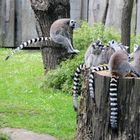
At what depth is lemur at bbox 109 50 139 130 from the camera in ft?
17.6

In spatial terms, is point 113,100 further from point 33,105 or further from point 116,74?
point 33,105

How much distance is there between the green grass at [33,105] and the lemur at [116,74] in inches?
73.6

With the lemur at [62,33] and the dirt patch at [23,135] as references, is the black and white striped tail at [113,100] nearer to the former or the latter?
the dirt patch at [23,135]

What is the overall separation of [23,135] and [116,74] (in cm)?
224

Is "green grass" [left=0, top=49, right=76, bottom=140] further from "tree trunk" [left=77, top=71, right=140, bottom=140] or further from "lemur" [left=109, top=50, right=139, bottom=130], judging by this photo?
"lemur" [left=109, top=50, right=139, bottom=130]

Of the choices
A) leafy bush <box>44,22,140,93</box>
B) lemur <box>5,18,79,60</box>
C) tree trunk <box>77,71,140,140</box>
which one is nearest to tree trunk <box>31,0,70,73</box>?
leafy bush <box>44,22,140,93</box>

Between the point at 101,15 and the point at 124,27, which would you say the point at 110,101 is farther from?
the point at 101,15

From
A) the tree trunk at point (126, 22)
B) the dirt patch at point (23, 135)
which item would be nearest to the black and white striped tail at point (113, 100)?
the dirt patch at point (23, 135)

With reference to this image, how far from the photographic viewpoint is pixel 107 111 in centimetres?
558

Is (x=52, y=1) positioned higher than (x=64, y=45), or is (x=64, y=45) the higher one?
(x=52, y=1)

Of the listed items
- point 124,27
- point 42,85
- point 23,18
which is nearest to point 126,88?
point 124,27

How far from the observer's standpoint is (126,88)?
5352mm

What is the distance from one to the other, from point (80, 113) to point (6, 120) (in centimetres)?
206

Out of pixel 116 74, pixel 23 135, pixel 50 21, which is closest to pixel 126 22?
pixel 50 21
